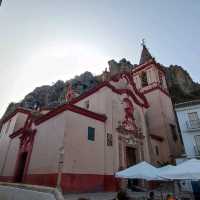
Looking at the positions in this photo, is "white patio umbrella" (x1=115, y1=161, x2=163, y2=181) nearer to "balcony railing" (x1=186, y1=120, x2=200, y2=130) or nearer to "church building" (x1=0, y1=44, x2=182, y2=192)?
"church building" (x1=0, y1=44, x2=182, y2=192)

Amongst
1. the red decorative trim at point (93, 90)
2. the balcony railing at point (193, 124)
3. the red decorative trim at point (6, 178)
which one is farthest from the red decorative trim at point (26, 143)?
the balcony railing at point (193, 124)

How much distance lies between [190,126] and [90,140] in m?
11.3

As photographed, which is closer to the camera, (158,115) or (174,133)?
(158,115)

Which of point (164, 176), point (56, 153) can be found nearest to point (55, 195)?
point (164, 176)

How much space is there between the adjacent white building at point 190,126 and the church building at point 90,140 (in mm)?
3678

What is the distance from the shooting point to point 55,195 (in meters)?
5.51

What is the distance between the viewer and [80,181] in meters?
11.0

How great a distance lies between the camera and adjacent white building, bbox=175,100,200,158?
16.9 metres

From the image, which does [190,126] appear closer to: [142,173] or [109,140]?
[109,140]

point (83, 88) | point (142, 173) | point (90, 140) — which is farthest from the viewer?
point (83, 88)

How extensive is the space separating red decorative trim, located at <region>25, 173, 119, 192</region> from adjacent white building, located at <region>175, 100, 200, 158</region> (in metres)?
8.70

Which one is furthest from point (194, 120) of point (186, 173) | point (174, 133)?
point (186, 173)

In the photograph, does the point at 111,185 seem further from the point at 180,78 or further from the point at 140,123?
the point at 180,78

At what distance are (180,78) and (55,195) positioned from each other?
163 ft
